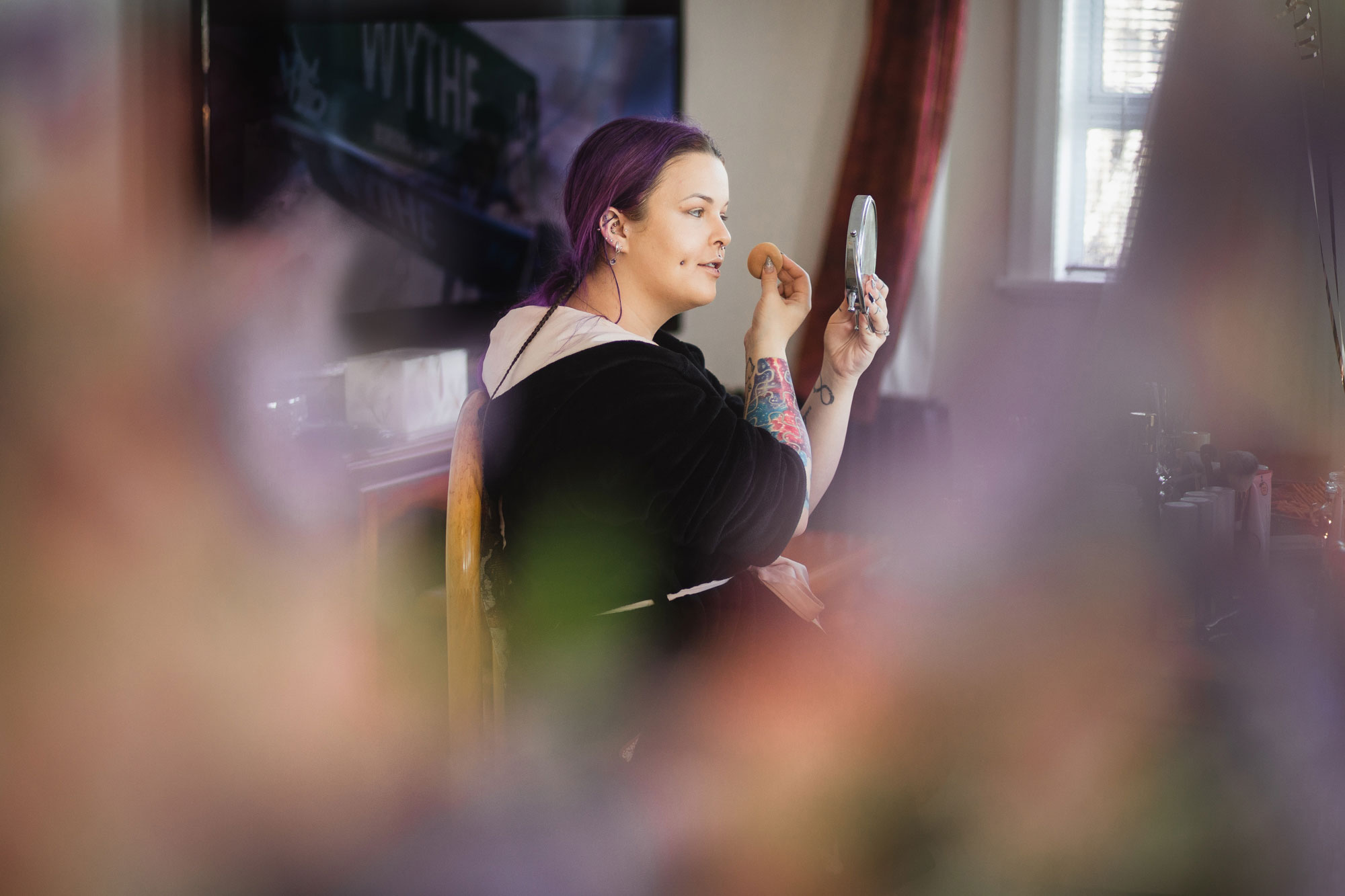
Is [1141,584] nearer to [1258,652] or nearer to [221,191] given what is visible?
[1258,652]

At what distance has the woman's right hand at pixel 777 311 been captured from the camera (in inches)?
31.4

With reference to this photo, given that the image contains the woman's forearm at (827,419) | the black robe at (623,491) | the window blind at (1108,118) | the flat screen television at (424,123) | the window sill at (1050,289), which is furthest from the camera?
the flat screen television at (424,123)

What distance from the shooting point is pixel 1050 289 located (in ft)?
4.44

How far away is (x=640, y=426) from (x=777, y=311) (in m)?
0.16

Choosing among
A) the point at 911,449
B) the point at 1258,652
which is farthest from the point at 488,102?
the point at 1258,652

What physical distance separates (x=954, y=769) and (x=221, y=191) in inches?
49.8

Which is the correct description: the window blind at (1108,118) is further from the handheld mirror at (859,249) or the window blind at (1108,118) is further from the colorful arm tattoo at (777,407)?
the colorful arm tattoo at (777,407)

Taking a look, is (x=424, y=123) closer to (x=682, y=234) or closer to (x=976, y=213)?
(x=976, y=213)

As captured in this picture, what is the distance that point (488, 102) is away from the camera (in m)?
1.82

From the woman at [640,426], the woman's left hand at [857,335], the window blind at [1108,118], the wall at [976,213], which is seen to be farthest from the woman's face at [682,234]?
the wall at [976,213]

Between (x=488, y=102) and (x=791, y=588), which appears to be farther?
(x=488, y=102)

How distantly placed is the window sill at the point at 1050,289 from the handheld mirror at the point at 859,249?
36 cm

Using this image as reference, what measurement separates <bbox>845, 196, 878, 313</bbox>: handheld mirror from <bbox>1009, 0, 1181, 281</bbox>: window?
0.31 metres

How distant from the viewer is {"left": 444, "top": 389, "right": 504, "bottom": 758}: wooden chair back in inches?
28.2
